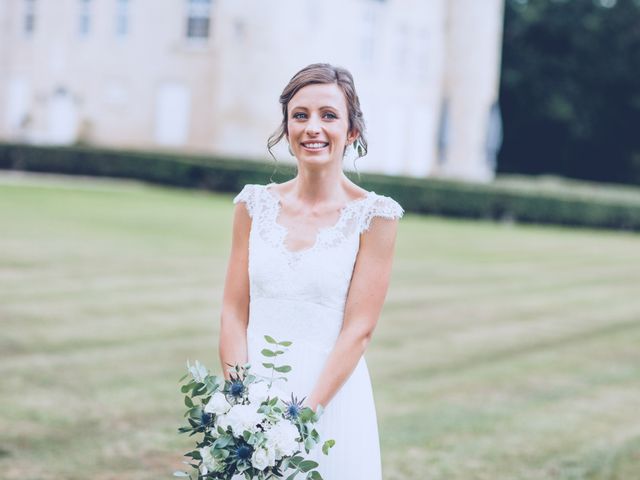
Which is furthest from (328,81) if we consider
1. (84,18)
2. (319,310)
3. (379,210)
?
(84,18)

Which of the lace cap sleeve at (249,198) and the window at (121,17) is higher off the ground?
the window at (121,17)

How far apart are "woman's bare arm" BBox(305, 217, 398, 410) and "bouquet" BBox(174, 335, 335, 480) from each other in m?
0.16

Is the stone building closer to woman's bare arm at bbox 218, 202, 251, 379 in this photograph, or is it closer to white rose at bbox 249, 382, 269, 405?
woman's bare arm at bbox 218, 202, 251, 379

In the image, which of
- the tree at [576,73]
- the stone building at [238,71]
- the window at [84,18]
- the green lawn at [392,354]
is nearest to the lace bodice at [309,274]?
the green lawn at [392,354]

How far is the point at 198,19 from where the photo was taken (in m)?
29.7

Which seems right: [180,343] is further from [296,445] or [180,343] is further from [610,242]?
[610,242]

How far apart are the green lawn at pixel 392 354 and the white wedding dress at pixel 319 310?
2350 millimetres

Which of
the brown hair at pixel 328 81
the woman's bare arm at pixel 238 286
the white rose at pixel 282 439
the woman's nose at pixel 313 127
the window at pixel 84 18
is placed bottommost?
the white rose at pixel 282 439

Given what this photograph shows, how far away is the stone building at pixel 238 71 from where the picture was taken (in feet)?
94.0

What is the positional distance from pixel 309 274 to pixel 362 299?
163 millimetres

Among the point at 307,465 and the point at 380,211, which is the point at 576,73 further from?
the point at 307,465

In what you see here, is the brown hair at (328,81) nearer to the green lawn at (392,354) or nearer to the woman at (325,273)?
the woman at (325,273)

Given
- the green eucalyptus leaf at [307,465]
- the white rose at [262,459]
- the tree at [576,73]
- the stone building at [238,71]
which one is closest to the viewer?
the white rose at [262,459]

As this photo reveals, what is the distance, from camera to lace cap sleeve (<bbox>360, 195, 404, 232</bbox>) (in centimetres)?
279
